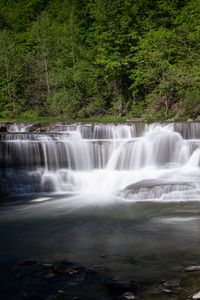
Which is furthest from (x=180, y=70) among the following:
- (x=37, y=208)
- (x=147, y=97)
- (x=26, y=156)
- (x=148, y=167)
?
(x=37, y=208)

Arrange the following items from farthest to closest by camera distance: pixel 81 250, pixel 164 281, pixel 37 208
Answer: pixel 37 208, pixel 81 250, pixel 164 281

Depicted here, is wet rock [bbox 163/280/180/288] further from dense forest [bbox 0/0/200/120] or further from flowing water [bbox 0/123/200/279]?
dense forest [bbox 0/0/200/120]

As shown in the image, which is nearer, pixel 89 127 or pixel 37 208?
pixel 37 208

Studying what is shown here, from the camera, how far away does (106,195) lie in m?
18.6

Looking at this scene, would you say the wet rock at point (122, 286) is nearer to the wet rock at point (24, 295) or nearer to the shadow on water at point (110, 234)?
the shadow on water at point (110, 234)

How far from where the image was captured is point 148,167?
21250mm

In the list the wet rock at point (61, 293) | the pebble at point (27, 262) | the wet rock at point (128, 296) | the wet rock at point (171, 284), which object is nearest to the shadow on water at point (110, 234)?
the wet rock at point (171, 284)

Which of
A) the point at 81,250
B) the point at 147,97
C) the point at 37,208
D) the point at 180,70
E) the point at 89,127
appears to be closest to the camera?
the point at 81,250

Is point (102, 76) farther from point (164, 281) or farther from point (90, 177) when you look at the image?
point (164, 281)

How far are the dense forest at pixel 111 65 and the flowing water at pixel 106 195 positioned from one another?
29.1 ft

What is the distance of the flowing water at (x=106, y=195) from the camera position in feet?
35.6

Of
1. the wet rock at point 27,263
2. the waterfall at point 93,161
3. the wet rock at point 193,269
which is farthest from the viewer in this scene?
the waterfall at point 93,161

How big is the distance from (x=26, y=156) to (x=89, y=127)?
4596mm

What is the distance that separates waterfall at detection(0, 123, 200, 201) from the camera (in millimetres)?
20250
